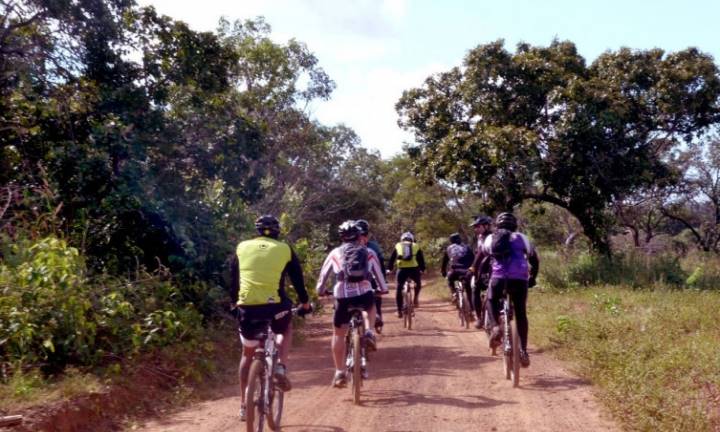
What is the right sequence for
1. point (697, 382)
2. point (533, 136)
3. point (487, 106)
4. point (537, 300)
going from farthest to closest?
point (487, 106), point (533, 136), point (537, 300), point (697, 382)

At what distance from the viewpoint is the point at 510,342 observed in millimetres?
7977

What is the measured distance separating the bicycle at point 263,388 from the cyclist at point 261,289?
0.07 m

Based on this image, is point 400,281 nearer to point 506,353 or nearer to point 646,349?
point 506,353

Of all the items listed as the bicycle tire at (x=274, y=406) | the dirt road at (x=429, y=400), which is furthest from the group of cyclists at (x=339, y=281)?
the dirt road at (x=429, y=400)

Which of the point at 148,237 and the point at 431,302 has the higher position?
the point at 148,237

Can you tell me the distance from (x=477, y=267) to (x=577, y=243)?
26.0m

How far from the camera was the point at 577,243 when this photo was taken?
111 ft

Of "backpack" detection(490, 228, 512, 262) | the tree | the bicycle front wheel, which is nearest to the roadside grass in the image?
"backpack" detection(490, 228, 512, 262)

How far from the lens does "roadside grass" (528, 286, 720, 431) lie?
6.17 meters

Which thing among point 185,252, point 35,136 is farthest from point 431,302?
point 35,136

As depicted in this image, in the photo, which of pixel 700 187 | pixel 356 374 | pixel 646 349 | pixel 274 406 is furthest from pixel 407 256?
pixel 700 187

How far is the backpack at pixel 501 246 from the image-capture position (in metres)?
8.09

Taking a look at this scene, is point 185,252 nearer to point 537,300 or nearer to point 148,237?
point 148,237

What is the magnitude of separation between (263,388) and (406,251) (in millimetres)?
7601
